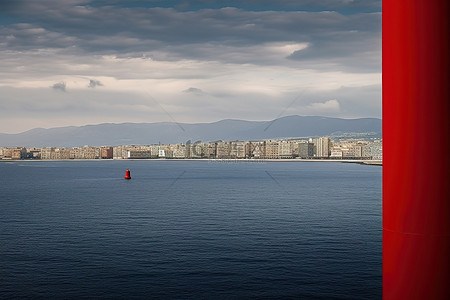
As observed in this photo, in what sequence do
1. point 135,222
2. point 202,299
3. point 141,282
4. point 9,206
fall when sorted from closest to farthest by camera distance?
1. point 202,299
2. point 141,282
3. point 135,222
4. point 9,206

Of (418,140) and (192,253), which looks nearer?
(418,140)

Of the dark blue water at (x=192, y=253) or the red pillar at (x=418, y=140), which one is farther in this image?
the dark blue water at (x=192, y=253)

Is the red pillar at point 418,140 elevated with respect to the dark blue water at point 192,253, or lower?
elevated

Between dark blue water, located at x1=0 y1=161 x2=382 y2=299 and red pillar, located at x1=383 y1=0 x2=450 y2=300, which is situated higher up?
red pillar, located at x1=383 y1=0 x2=450 y2=300

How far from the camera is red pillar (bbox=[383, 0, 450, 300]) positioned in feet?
15.5

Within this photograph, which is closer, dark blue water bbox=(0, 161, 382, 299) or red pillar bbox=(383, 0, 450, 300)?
red pillar bbox=(383, 0, 450, 300)

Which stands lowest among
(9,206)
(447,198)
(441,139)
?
(9,206)

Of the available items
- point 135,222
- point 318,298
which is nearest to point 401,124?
point 318,298

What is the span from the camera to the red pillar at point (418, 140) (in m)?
4.73

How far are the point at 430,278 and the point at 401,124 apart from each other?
1.50 m

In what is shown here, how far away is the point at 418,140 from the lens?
4.79m

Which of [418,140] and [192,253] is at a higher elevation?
[418,140]

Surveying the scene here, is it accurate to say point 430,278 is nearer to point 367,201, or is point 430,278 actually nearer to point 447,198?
point 447,198

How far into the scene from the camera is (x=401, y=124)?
480 centimetres
